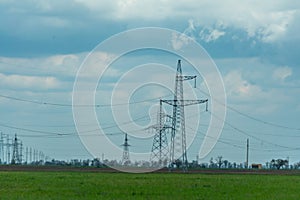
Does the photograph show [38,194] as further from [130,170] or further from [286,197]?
[130,170]

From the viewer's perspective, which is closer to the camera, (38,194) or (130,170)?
(38,194)

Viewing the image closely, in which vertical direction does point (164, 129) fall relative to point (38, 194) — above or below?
above

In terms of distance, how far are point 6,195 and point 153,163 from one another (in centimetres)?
5748

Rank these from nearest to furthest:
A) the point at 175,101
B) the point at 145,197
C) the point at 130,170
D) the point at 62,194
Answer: the point at 145,197, the point at 62,194, the point at 175,101, the point at 130,170

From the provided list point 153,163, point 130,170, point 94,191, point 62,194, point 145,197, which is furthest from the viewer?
point 130,170

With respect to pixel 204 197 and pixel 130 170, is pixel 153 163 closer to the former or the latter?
pixel 130 170

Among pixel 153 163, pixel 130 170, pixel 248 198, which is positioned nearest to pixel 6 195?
pixel 248 198

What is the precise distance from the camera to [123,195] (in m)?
43.1

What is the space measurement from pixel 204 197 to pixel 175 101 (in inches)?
1873

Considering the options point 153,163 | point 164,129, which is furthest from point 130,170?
point 164,129

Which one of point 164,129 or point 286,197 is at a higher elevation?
point 164,129

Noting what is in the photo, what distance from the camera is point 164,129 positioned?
93.4m

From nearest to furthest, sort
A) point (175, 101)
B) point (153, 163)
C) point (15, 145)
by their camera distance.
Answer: point (175, 101), point (153, 163), point (15, 145)

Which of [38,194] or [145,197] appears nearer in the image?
[145,197]
